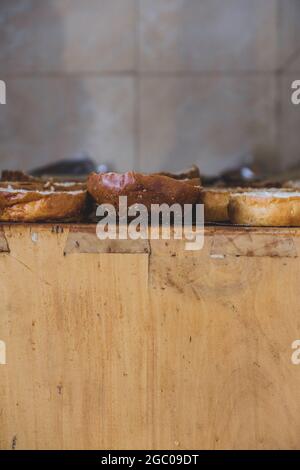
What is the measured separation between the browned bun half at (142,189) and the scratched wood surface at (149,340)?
0.13 m

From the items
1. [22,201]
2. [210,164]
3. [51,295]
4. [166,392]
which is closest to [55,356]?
[51,295]

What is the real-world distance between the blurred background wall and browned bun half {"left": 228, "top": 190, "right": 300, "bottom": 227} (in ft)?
9.12

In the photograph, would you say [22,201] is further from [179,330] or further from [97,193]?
[179,330]

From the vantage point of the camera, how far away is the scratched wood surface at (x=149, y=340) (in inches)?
47.9

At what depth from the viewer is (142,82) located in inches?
159

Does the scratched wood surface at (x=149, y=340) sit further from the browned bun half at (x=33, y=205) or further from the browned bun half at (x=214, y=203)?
the browned bun half at (x=214, y=203)

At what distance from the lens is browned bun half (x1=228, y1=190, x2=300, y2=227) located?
126 centimetres

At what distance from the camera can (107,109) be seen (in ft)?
13.3

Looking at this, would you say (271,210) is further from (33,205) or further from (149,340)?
(33,205)

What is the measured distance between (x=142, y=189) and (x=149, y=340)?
1.21 feet

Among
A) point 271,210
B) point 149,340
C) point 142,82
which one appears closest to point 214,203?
point 271,210

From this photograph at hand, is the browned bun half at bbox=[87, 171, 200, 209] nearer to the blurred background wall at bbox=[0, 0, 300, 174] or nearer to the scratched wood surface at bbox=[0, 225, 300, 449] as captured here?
the scratched wood surface at bbox=[0, 225, 300, 449]

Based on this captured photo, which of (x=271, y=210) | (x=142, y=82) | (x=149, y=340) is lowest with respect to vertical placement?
(x=149, y=340)

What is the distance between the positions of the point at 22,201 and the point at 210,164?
9.62 feet
